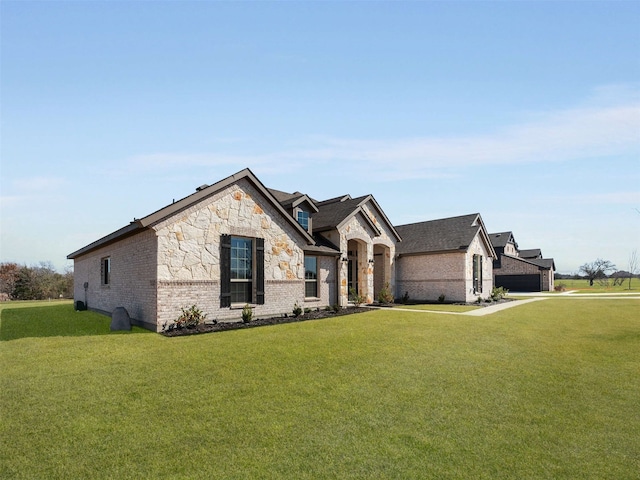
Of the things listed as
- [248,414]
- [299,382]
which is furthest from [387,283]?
[248,414]

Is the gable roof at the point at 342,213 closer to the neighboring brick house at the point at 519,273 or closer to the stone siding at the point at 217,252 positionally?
the stone siding at the point at 217,252

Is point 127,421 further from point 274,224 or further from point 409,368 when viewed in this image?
point 274,224

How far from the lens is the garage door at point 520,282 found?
4568 centimetres

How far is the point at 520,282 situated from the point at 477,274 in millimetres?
24099

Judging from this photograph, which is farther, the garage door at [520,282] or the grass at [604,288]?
the grass at [604,288]

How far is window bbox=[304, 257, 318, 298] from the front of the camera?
746 inches

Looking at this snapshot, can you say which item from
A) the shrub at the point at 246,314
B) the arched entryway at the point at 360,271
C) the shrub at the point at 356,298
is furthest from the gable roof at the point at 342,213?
the shrub at the point at 246,314

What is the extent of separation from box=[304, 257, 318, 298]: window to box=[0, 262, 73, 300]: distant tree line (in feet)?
109

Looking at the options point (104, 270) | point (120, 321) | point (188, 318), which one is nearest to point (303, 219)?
point (188, 318)

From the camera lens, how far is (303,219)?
20156mm

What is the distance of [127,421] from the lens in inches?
207

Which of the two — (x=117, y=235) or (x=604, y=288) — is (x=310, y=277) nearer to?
(x=117, y=235)

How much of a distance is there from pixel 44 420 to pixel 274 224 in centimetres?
1156

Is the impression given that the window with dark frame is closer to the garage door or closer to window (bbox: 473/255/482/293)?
window (bbox: 473/255/482/293)
